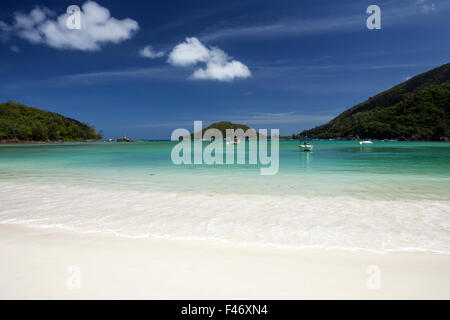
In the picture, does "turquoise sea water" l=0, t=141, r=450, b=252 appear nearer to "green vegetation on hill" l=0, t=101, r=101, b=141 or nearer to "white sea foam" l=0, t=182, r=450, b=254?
"white sea foam" l=0, t=182, r=450, b=254

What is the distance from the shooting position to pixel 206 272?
143 inches

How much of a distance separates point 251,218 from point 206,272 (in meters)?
3.13

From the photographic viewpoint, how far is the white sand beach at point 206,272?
3.16 meters

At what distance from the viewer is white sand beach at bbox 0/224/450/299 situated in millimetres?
3164

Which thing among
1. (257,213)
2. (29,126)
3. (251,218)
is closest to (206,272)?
(251,218)

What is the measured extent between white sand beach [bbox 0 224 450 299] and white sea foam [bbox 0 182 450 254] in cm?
54

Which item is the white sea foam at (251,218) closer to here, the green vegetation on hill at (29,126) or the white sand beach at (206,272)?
the white sand beach at (206,272)

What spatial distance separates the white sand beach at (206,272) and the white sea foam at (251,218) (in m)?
0.54

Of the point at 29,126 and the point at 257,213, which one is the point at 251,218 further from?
the point at 29,126

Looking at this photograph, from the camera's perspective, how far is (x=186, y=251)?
4.44 meters
